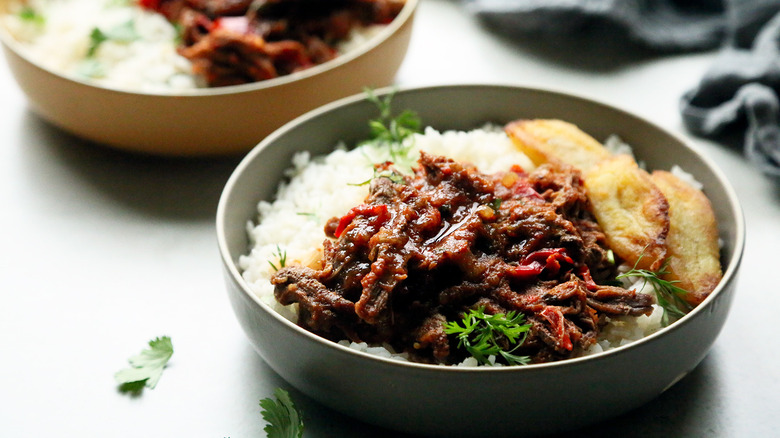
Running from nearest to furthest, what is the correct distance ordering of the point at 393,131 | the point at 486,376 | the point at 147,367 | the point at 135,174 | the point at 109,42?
the point at 486,376 < the point at 147,367 < the point at 393,131 < the point at 135,174 < the point at 109,42

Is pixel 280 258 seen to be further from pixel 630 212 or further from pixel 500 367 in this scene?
pixel 630 212

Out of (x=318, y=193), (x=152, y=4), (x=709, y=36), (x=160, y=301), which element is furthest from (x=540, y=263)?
(x=709, y=36)

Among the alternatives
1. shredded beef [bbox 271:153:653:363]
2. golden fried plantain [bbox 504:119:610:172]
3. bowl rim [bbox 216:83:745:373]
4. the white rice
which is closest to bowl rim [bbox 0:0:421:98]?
bowl rim [bbox 216:83:745:373]

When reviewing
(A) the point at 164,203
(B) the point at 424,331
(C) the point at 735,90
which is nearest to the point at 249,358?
(B) the point at 424,331

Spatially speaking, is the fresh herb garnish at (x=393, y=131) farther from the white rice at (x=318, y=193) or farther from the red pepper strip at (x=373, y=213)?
the red pepper strip at (x=373, y=213)

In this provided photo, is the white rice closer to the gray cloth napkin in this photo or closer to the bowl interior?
the bowl interior

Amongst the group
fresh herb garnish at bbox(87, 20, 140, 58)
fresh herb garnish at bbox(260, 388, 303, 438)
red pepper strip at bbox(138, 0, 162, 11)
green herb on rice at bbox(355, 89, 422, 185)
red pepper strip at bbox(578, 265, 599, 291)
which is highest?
red pepper strip at bbox(578, 265, 599, 291)
